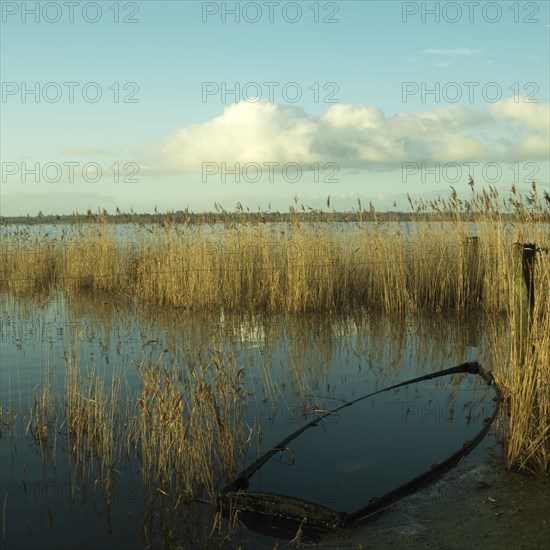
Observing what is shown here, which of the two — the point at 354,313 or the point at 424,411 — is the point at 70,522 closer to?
the point at 424,411

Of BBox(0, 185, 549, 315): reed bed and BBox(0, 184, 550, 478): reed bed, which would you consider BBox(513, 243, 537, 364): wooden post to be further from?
BBox(0, 185, 549, 315): reed bed

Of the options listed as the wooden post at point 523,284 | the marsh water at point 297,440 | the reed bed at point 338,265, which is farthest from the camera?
the reed bed at point 338,265

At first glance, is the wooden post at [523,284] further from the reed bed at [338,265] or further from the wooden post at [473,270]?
the wooden post at [473,270]

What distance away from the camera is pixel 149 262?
11.4m

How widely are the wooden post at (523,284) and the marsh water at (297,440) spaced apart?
89 centimetres

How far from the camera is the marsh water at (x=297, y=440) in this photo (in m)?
3.35

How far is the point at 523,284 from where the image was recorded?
4.38 metres

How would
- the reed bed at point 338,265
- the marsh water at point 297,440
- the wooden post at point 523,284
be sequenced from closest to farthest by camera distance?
the marsh water at point 297,440 → the wooden post at point 523,284 → the reed bed at point 338,265

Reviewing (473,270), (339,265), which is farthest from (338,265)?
(473,270)

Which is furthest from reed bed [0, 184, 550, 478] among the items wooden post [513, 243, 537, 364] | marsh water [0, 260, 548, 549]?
wooden post [513, 243, 537, 364]

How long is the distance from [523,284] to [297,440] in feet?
6.20

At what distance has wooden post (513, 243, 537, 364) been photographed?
14.3ft

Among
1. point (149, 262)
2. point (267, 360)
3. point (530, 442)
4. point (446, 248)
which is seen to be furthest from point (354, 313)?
point (530, 442)

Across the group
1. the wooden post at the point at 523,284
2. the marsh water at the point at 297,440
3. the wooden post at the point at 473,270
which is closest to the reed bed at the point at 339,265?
the wooden post at the point at 473,270
